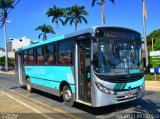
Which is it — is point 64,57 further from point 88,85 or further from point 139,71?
point 139,71

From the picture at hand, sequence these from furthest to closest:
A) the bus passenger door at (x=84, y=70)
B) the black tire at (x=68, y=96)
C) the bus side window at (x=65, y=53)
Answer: the black tire at (x=68, y=96) < the bus side window at (x=65, y=53) < the bus passenger door at (x=84, y=70)

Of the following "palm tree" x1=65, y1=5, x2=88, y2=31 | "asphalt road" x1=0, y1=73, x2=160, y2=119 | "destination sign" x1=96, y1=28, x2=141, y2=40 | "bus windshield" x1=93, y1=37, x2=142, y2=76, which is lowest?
"asphalt road" x1=0, y1=73, x2=160, y2=119

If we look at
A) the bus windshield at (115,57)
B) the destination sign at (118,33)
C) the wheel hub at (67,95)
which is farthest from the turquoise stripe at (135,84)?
the wheel hub at (67,95)

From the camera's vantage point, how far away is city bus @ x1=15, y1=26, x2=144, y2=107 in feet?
29.9

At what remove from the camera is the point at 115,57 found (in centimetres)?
940

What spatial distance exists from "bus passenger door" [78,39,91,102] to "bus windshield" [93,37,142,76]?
1.61ft

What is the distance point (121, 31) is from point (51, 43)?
3.97 meters

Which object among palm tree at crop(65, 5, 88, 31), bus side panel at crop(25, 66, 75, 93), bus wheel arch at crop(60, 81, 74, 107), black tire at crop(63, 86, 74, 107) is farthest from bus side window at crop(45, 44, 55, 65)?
palm tree at crop(65, 5, 88, 31)

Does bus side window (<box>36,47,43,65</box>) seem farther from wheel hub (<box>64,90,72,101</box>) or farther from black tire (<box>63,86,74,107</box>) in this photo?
wheel hub (<box>64,90,72,101</box>)

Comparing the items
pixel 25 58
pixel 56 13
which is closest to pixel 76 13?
pixel 56 13

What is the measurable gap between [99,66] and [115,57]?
26.9 inches

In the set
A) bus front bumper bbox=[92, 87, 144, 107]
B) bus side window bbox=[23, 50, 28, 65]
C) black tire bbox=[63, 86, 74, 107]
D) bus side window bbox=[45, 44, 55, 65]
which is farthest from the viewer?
bus side window bbox=[23, 50, 28, 65]

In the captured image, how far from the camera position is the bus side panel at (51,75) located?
35.8ft

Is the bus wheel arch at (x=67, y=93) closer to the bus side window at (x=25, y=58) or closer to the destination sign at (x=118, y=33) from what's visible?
the destination sign at (x=118, y=33)
